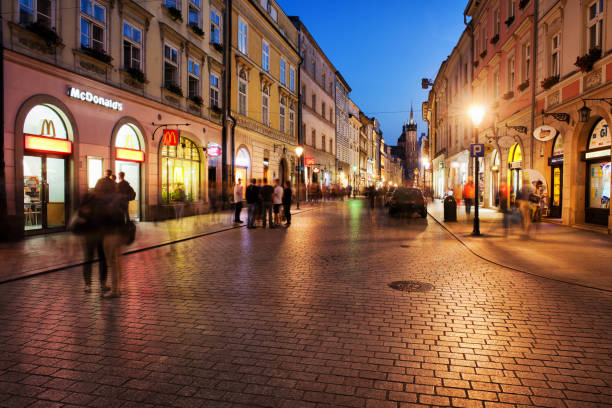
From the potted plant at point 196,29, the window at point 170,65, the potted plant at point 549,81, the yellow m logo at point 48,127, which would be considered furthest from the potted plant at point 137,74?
the potted plant at point 549,81

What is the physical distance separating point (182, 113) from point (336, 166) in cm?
3757

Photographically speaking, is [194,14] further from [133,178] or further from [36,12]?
[36,12]

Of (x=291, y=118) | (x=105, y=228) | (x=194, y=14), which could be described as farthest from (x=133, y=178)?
(x=291, y=118)

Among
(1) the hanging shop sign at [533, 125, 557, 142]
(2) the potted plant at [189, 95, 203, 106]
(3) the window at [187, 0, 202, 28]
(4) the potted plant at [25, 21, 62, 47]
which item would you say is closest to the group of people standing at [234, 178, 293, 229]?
(2) the potted plant at [189, 95, 203, 106]

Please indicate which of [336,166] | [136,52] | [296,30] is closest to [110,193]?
[136,52]

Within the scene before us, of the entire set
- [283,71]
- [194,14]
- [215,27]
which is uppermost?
[283,71]

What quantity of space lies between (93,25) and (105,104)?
8.51ft

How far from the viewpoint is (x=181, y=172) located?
2106 centimetres

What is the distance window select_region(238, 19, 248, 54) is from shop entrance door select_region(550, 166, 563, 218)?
18.3 m

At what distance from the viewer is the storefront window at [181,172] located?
19703 mm

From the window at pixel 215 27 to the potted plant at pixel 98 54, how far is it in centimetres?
927

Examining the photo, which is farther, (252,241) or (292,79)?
(292,79)

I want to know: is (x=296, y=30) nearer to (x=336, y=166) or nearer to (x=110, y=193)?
(x=336, y=166)

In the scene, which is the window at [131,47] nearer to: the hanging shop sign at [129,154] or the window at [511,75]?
the hanging shop sign at [129,154]
